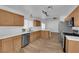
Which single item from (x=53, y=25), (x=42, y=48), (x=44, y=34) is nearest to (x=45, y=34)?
(x=44, y=34)

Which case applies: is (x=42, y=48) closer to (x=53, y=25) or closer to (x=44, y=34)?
(x=44, y=34)

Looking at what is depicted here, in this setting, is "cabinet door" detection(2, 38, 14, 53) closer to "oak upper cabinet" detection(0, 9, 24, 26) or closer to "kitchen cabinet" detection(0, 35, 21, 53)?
"kitchen cabinet" detection(0, 35, 21, 53)

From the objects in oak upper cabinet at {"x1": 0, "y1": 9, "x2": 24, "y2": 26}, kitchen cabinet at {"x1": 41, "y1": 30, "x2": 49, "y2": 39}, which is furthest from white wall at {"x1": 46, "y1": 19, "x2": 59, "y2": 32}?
oak upper cabinet at {"x1": 0, "y1": 9, "x2": 24, "y2": 26}

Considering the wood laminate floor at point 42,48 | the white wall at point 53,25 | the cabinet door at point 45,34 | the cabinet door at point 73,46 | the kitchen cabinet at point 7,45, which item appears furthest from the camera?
the white wall at point 53,25

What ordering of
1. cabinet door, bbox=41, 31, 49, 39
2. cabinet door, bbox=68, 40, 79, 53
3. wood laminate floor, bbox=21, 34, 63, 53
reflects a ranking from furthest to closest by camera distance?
cabinet door, bbox=41, 31, 49, 39, wood laminate floor, bbox=21, 34, 63, 53, cabinet door, bbox=68, 40, 79, 53

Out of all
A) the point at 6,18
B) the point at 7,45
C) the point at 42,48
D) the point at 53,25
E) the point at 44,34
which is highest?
the point at 6,18

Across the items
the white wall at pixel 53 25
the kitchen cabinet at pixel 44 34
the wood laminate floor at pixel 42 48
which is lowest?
the wood laminate floor at pixel 42 48

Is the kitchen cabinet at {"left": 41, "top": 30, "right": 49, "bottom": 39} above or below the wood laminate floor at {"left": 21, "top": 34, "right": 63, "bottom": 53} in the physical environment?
above

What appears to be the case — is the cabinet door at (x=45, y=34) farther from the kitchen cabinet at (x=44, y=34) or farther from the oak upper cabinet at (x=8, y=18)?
the oak upper cabinet at (x=8, y=18)

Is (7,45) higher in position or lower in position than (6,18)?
lower

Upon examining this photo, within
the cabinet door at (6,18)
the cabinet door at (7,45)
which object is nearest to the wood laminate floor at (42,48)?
the cabinet door at (7,45)

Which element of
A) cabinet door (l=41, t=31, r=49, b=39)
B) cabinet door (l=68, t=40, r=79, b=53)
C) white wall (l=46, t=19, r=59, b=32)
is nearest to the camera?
cabinet door (l=68, t=40, r=79, b=53)
